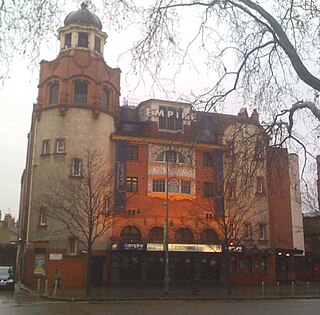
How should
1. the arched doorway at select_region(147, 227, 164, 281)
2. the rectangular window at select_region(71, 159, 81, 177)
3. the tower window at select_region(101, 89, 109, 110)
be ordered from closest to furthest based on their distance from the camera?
the rectangular window at select_region(71, 159, 81, 177) < the arched doorway at select_region(147, 227, 164, 281) < the tower window at select_region(101, 89, 109, 110)

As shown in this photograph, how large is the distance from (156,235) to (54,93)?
1586 cm

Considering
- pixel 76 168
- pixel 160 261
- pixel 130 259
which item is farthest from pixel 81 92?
pixel 160 261

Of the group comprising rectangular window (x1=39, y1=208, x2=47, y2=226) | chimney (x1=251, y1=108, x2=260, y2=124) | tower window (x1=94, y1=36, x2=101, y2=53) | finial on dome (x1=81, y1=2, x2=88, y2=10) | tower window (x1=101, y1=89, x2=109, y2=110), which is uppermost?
tower window (x1=94, y1=36, x2=101, y2=53)

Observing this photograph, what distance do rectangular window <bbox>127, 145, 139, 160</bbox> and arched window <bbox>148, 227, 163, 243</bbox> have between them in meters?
6.75

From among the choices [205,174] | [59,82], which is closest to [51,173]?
[59,82]

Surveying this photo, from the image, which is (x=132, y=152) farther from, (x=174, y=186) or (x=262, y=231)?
(x=262, y=231)

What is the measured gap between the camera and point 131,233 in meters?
42.2

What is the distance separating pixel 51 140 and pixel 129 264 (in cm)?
1285

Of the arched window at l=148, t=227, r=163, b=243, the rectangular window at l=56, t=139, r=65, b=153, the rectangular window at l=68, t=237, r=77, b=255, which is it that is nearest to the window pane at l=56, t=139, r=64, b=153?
the rectangular window at l=56, t=139, r=65, b=153

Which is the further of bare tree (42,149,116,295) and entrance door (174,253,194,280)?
entrance door (174,253,194,280)

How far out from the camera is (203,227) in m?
43.9

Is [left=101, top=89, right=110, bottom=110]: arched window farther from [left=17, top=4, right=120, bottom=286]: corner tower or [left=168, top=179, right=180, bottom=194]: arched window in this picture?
[left=168, top=179, right=180, bottom=194]: arched window

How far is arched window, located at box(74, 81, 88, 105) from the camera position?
42844mm

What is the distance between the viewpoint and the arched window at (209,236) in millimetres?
43803
